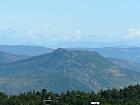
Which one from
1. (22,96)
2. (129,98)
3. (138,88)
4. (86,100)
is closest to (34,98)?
(22,96)

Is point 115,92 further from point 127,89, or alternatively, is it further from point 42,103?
point 42,103

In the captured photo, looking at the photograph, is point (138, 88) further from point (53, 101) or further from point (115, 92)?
point (53, 101)

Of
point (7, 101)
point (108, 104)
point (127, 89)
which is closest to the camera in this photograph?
point (108, 104)

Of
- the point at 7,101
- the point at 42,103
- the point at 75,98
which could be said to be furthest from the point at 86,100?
the point at 7,101

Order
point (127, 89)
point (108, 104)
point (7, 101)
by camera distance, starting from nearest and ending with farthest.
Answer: point (108, 104)
point (7, 101)
point (127, 89)

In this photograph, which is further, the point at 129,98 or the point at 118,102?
the point at 129,98

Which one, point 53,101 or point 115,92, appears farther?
point 115,92

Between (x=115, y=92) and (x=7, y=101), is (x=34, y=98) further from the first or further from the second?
(x=115, y=92)
